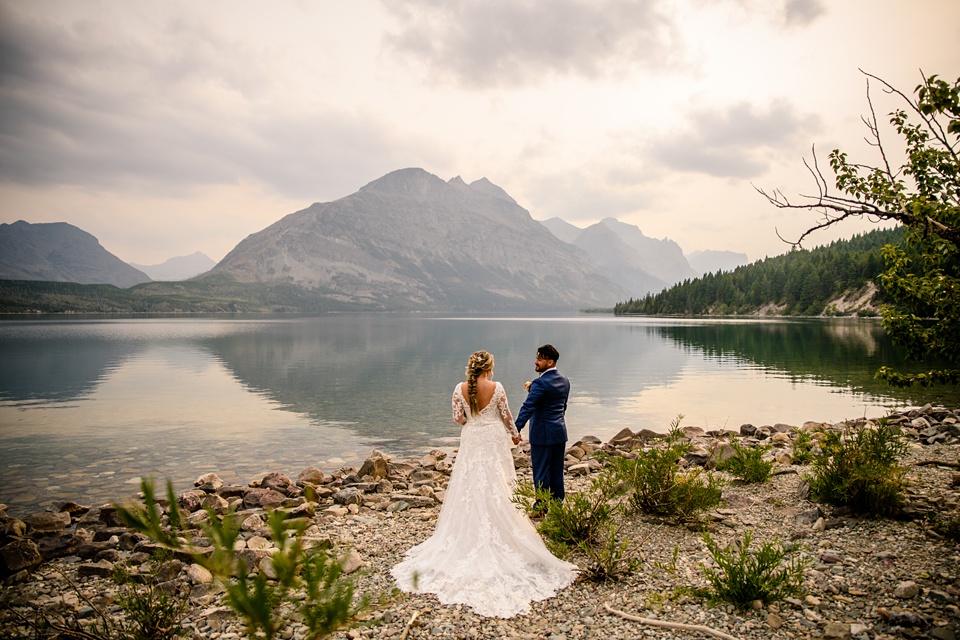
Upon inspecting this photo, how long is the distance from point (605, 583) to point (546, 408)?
11.1ft

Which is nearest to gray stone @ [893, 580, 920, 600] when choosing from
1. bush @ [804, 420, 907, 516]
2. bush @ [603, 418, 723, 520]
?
bush @ [804, 420, 907, 516]

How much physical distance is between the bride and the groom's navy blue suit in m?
0.54

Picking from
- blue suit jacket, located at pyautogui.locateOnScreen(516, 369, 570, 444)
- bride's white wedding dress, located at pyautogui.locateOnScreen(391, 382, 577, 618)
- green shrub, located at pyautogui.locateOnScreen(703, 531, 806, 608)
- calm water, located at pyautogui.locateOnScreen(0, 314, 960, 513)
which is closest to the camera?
green shrub, located at pyautogui.locateOnScreen(703, 531, 806, 608)

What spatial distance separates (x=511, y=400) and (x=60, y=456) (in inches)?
876

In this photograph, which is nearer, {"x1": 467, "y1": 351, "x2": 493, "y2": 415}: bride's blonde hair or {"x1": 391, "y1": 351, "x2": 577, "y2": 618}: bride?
{"x1": 391, "y1": 351, "x2": 577, "y2": 618}: bride

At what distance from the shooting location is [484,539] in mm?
8719

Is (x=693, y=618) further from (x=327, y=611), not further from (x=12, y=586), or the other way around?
(x=12, y=586)

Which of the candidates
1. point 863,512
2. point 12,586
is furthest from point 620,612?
point 12,586

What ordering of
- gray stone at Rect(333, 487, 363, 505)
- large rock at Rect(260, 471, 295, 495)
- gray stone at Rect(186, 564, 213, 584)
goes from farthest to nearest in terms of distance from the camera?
large rock at Rect(260, 471, 295, 495) < gray stone at Rect(333, 487, 363, 505) < gray stone at Rect(186, 564, 213, 584)

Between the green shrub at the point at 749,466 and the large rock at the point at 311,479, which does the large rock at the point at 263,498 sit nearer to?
the large rock at the point at 311,479

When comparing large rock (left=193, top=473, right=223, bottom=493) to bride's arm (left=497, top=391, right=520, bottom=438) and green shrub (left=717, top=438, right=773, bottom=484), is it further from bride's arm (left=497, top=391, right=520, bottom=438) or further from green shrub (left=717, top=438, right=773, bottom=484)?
green shrub (left=717, top=438, right=773, bottom=484)

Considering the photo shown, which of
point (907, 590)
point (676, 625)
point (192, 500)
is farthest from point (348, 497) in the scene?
point (907, 590)

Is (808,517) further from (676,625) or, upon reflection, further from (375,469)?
(375,469)

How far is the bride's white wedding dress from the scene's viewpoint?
791 centimetres
